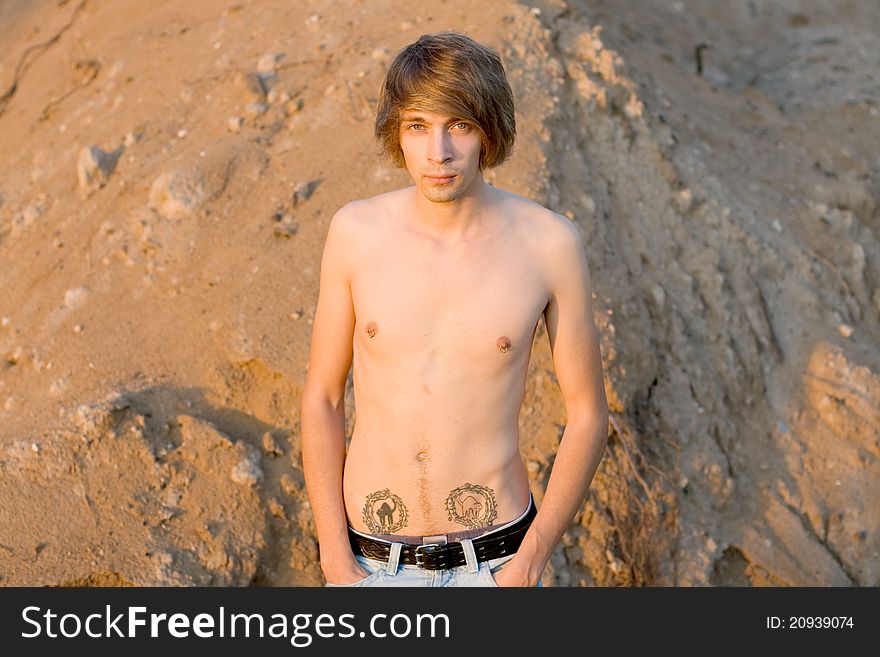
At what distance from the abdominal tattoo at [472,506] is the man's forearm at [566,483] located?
12 centimetres

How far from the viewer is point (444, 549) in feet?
8.80

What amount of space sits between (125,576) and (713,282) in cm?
301

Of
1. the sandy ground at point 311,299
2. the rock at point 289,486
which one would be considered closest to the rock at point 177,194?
the sandy ground at point 311,299

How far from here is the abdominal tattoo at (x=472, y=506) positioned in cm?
274

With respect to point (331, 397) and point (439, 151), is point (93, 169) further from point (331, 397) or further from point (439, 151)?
point (439, 151)

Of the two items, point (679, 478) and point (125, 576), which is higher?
point (125, 576)

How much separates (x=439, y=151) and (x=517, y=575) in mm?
1022

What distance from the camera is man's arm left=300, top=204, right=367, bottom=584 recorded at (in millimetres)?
2727

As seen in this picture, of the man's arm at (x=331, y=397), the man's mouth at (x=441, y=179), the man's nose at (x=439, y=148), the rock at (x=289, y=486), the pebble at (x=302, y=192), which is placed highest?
the man's nose at (x=439, y=148)

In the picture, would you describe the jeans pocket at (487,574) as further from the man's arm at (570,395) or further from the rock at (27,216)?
the rock at (27,216)

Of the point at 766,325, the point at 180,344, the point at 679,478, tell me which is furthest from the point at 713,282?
the point at 180,344

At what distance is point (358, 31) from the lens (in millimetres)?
5508

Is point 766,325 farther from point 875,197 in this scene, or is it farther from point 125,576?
point 125,576

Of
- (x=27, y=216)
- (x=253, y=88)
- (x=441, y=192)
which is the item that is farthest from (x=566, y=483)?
(x=27, y=216)
